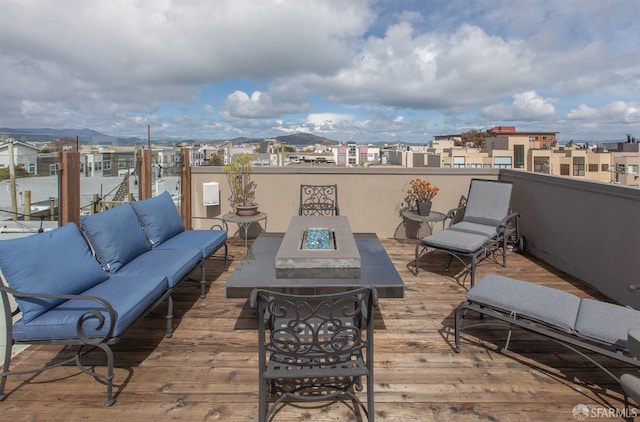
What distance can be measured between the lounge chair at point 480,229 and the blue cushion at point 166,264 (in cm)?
247

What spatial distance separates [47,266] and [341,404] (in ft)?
6.40

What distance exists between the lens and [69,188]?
3217mm

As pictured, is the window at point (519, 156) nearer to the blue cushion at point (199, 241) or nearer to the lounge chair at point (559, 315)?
the lounge chair at point (559, 315)

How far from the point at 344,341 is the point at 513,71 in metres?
31.2

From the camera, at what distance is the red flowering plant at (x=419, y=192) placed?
5457 mm

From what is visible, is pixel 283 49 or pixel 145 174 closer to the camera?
pixel 145 174

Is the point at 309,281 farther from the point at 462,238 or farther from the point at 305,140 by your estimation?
the point at 305,140

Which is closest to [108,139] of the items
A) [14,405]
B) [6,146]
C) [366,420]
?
[6,146]

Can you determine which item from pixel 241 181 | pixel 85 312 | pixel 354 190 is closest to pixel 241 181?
pixel 241 181

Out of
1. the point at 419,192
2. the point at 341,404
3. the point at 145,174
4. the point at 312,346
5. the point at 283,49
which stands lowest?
the point at 341,404

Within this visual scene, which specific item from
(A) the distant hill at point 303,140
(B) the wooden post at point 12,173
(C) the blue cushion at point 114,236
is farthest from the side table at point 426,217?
(A) the distant hill at point 303,140

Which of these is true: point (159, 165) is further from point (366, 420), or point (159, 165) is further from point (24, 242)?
point (366, 420)

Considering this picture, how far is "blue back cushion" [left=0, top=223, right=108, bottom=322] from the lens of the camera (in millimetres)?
2010

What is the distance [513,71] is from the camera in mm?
26750
